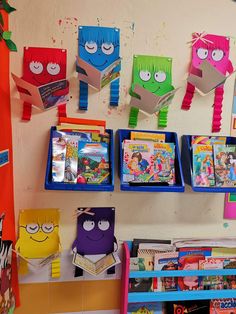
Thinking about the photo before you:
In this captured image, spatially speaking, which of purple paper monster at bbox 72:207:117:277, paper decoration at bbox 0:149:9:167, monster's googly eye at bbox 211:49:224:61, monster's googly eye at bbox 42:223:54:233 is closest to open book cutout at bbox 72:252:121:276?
purple paper monster at bbox 72:207:117:277

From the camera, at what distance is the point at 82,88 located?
3.99ft

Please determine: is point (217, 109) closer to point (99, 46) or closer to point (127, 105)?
point (127, 105)

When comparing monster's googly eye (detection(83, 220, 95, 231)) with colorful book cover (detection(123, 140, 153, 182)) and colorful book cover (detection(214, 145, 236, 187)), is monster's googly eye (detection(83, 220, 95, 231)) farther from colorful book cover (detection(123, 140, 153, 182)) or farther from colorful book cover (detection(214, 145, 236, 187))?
colorful book cover (detection(214, 145, 236, 187))

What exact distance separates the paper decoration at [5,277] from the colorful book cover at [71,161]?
0.28m

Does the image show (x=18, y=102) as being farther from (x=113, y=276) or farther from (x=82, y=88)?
(x=113, y=276)

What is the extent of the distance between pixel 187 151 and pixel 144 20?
564mm

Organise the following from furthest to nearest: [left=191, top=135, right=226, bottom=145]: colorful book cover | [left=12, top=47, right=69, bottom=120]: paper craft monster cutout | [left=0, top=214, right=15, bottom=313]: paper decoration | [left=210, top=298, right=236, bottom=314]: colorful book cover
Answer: [left=210, top=298, right=236, bottom=314]: colorful book cover
[left=191, top=135, right=226, bottom=145]: colorful book cover
[left=12, top=47, right=69, bottom=120]: paper craft monster cutout
[left=0, top=214, right=15, bottom=313]: paper decoration

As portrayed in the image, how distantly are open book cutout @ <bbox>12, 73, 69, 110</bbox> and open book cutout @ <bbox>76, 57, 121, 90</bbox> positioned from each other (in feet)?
0.26

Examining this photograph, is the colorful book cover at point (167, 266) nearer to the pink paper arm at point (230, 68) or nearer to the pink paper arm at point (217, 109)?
the pink paper arm at point (217, 109)

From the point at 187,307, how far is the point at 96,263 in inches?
18.9

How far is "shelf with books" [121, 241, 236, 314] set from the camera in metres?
1.27

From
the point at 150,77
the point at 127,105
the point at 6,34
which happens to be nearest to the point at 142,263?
the point at 127,105

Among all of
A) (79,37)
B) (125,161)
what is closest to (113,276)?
(125,161)

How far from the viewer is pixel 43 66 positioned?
3.88 ft
